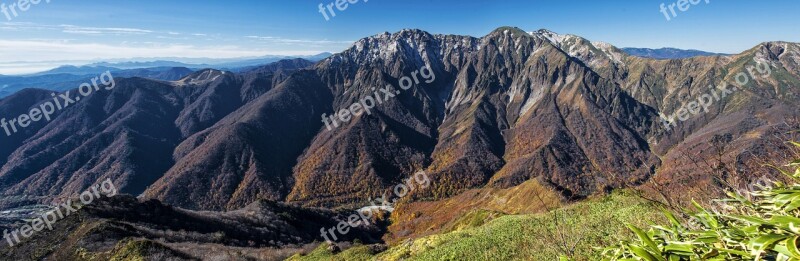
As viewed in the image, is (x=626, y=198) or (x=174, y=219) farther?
(x=174, y=219)

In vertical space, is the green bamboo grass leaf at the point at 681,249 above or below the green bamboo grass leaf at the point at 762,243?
below

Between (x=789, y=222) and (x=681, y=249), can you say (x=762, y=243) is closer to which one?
(x=789, y=222)

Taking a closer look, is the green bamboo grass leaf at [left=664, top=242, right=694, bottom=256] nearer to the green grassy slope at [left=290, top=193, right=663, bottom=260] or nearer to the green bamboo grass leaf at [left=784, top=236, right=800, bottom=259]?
the green bamboo grass leaf at [left=784, top=236, right=800, bottom=259]

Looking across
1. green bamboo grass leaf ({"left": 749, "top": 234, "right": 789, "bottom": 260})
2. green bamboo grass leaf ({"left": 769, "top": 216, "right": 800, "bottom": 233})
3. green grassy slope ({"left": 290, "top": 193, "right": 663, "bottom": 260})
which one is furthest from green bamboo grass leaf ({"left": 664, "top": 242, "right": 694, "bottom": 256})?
green grassy slope ({"left": 290, "top": 193, "right": 663, "bottom": 260})

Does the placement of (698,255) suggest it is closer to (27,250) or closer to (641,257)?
(641,257)

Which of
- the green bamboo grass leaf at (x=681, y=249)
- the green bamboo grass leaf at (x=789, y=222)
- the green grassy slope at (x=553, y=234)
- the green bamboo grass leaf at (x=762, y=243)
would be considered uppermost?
the green bamboo grass leaf at (x=789, y=222)

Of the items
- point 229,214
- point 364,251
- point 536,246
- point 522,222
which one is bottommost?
point 229,214

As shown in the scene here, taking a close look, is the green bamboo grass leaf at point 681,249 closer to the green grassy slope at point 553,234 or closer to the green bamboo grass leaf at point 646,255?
the green bamboo grass leaf at point 646,255

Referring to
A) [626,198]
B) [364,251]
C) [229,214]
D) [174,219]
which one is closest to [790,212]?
[626,198]

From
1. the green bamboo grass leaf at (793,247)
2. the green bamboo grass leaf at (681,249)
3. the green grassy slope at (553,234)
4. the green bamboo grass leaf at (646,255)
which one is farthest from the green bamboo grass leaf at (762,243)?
the green grassy slope at (553,234)

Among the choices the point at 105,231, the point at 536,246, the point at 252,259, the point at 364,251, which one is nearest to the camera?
the point at 536,246

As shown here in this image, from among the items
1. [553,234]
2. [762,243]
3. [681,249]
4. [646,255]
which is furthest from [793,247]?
[553,234]
